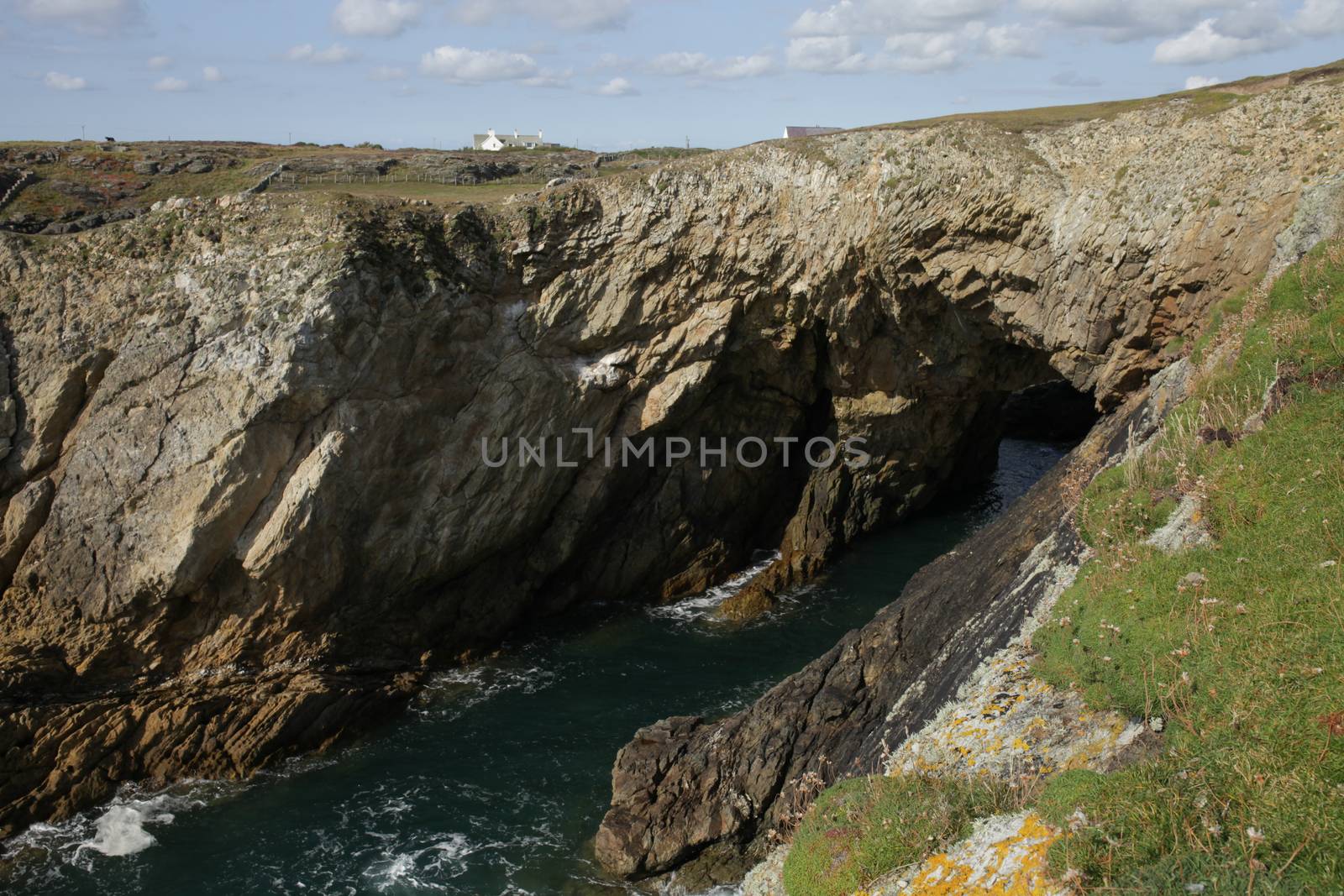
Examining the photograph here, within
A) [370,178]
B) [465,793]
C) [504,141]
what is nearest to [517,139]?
[504,141]

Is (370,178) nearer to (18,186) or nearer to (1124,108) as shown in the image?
(18,186)

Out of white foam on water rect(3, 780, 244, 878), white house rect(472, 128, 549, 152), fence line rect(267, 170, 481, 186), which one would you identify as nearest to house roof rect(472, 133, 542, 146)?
white house rect(472, 128, 549, 152)

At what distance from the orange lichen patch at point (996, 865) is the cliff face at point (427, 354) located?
51.6 ft

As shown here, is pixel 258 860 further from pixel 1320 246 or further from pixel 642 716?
pixel 1320 246

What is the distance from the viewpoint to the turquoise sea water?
1816 cm

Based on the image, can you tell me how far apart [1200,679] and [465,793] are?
1526 centimetres

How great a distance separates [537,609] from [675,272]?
10.9 meters

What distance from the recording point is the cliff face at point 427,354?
22.1 m

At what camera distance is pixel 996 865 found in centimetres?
902

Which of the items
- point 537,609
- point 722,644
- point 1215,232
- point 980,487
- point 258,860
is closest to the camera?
point 258,860

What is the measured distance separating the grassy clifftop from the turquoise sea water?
870 centimetres

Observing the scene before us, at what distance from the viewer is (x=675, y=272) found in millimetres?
27719

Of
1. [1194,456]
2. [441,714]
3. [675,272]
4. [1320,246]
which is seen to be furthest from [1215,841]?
[675,272]

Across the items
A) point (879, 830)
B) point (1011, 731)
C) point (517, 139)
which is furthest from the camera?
point (517, 139)
